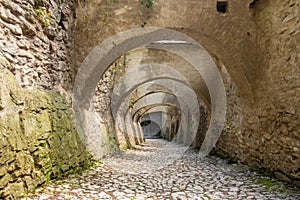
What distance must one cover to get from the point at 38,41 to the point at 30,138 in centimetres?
140

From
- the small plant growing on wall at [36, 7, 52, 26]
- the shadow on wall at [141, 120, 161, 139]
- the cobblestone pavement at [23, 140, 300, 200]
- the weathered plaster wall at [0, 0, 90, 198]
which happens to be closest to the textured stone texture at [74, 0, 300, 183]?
the weathered plaster wall at [0, 0, 90, 198]

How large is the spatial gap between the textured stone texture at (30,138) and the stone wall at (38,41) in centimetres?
22

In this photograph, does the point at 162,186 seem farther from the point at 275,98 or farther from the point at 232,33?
the point at 232,33

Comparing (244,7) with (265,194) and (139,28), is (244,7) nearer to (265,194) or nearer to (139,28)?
(139,28)

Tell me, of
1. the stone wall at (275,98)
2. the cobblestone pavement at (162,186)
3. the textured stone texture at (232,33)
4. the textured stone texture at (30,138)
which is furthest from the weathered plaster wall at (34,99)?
the stone wall at (275,98)

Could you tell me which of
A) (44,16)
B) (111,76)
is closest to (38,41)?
(44,16)

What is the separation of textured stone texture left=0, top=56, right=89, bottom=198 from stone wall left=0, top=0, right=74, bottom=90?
0.73 ft

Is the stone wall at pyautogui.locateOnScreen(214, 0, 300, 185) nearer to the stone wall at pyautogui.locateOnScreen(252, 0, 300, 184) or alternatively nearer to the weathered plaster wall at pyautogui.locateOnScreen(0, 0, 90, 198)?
the stone wall at pyautogui.locateOnScreen(252, 0, 300, 184)

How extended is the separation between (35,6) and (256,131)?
4.27m

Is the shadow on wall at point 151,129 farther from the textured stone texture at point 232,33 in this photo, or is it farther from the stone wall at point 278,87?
the stone wall at point 278,87

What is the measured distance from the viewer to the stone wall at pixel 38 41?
282 cm

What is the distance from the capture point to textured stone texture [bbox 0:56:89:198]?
2381 millimetres

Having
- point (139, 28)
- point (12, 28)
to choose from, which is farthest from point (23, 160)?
point (139, 28)

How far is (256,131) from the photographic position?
4.74 metres
